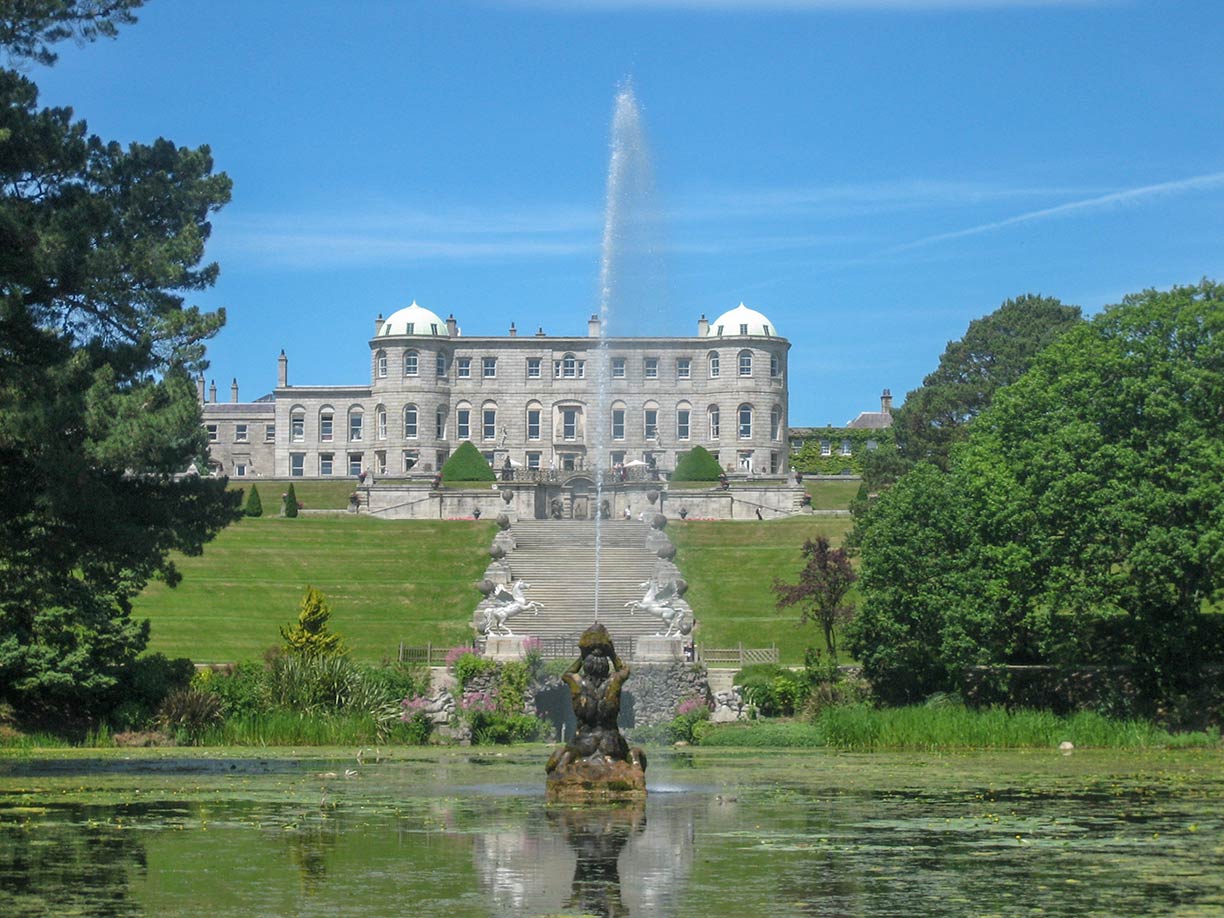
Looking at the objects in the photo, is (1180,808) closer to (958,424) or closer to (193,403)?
(193,403)

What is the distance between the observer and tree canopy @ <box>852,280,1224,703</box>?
108 ft

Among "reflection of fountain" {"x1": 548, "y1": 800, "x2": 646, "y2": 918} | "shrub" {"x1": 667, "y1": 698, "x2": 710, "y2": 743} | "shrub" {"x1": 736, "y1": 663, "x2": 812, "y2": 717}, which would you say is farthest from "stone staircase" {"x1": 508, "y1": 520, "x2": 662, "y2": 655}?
"reflection of fountain" {"x1": 548, "y1": 800, "x2": 646, "y2": 918}

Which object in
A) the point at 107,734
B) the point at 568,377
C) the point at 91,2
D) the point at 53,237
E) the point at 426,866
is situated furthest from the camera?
the point at 568,377

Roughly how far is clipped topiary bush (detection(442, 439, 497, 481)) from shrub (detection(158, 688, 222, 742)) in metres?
54.0

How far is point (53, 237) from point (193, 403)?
2912 mm

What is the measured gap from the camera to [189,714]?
1251 inches

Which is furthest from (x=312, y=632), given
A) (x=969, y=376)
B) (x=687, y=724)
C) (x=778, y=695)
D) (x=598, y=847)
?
(x=969, y=376)

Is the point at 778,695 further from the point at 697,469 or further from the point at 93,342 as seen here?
the point at 697,469

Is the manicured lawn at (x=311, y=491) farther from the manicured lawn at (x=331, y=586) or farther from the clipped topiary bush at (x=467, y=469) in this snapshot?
the manicured lawn at (x=331, y=586)

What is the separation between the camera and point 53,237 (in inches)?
898

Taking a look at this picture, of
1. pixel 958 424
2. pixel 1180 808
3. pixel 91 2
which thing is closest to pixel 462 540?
pixel 958 424

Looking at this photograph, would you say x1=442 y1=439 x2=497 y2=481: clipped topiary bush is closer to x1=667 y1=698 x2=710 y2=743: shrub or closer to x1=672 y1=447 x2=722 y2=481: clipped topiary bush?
x1=672 y1=447 x2=722 y2=481: clipped topiary bush

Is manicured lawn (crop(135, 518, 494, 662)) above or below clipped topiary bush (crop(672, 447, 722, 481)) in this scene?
below

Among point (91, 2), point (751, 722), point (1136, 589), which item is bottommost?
point (751, 722)
